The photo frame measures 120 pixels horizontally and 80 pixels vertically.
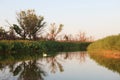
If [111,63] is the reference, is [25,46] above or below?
above

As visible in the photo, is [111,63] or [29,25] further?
[29,25]

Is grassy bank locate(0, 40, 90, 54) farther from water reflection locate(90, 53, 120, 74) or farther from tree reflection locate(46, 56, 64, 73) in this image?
water reflection locate(90, 53, 120, 74)

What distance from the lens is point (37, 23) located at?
144 ft

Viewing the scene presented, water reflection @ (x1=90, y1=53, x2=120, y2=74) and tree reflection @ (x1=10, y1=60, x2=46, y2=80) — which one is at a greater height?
water reflection @ (x1=90, y1=53, x2=120, y2=74)

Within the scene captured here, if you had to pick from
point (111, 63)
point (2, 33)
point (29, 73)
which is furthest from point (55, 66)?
Result: point (2, 33)

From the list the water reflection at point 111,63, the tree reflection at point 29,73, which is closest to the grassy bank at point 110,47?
the water reflection at point 111,63

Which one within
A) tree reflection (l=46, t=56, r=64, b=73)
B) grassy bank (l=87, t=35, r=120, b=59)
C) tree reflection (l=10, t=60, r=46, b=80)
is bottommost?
tree reflection (l=10, t=60, r=46, b=80)

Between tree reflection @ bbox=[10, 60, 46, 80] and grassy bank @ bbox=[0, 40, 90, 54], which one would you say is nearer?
tree reflection @ bbox=[10, 60, 46, 80]

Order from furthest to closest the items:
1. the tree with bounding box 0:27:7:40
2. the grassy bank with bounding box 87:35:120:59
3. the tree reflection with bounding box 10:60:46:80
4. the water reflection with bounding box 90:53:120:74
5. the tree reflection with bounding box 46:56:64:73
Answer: the tree with bounding box 0:27:7:40 < the grassy bank with bounding box 87:35:120:59 < the water reflection with bounding box 90:53:120:74 < the tree reflection with bounding box 46:56:64:73 < the tree reflection with bounding box 10:60:46:80

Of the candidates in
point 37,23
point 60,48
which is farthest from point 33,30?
point 60,48

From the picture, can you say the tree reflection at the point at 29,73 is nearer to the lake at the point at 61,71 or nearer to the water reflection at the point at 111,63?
the lake at the point at 61,71

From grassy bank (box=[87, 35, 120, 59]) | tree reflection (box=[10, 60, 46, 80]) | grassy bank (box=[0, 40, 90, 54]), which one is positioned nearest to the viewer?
tree reflection (box=[10, 60, 46, 80])

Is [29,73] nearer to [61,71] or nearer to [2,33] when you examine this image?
[61,71]

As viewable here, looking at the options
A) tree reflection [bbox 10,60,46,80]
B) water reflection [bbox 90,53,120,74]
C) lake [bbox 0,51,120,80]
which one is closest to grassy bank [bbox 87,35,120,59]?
water reflection [bbox 90,53,120,74]
